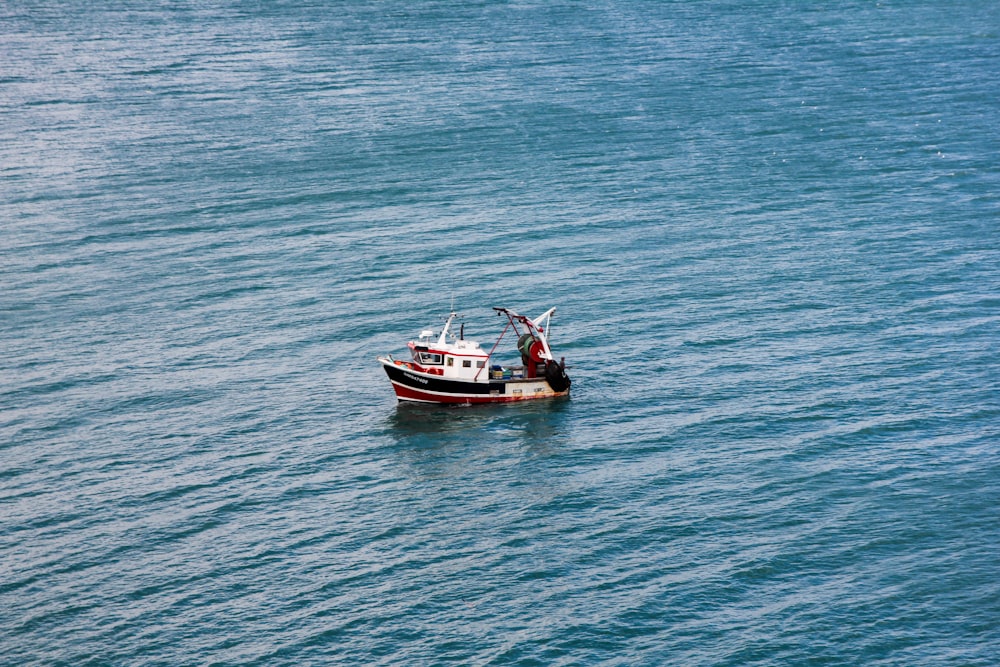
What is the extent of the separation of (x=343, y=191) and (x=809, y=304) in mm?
70127

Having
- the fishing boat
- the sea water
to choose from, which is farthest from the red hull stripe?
the sea water

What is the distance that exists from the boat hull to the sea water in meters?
1.65

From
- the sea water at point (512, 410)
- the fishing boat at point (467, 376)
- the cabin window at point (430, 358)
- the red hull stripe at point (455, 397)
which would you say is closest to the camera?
the sea water at point (512, 410)

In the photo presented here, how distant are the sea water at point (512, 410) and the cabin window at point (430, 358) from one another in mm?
5457

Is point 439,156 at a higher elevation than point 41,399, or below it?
higher

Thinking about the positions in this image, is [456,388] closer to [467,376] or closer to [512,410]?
[467,376]

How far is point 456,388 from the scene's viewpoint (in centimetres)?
11800

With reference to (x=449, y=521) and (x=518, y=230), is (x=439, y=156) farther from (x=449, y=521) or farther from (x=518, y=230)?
(x=449, y=521)

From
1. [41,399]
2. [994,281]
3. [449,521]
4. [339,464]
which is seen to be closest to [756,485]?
[449,521]

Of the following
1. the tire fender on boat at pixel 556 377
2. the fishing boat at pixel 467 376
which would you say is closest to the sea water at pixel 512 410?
the tire fender on boat at pixel 556 377

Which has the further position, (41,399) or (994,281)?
(994,281)

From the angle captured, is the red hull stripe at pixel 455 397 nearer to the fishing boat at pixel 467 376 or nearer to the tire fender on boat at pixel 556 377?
the fishing boat at pixel 467 376

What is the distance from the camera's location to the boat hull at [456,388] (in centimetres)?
11738

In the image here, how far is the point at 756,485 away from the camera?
332 ft
